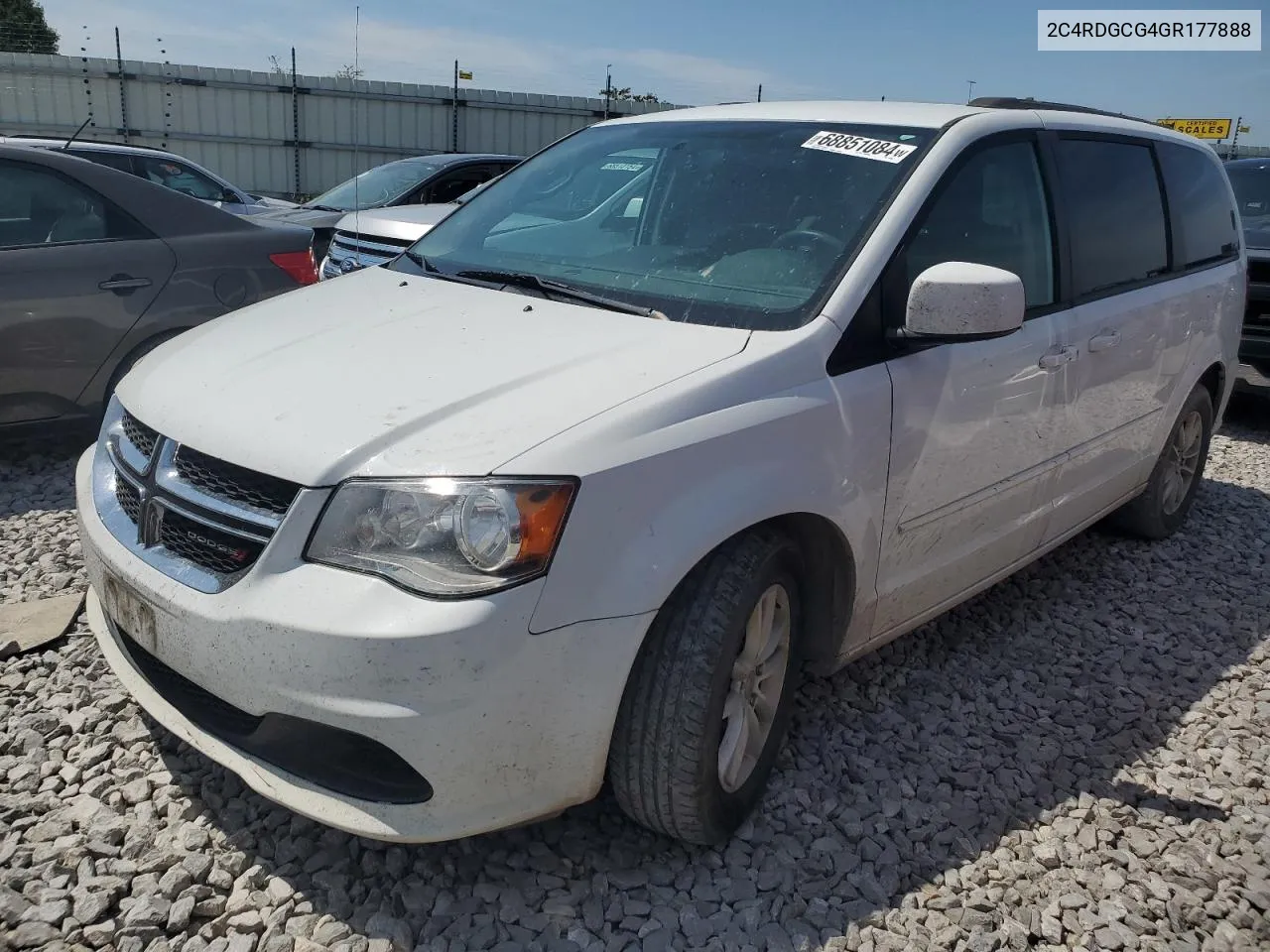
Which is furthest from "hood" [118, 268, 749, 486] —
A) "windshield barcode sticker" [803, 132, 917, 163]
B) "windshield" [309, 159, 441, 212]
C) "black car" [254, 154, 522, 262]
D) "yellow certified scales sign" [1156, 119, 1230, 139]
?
"yellow certified scales sign" [1156, 119, 1230, 139]

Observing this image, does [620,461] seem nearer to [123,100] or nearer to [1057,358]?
[1057,358]

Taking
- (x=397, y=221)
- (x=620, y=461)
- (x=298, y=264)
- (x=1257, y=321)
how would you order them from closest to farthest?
(x=620, y=461), (x=298, y=264), (x=397, y=221), (x=1257, y=321)

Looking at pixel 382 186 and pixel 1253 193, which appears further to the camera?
pixel 382 186

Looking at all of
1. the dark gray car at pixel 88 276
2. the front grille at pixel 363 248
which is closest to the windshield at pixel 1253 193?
the front grille at pixel 363 248

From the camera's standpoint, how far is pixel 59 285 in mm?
4824

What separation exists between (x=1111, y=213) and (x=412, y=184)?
6.70 meters

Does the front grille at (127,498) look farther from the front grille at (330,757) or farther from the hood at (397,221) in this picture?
the hood at (397,221)

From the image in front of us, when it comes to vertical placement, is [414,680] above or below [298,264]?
below

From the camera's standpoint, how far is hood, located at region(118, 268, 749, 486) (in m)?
2.16

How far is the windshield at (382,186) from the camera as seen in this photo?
9.09 metres

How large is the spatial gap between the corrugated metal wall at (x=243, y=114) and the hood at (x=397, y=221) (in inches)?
413

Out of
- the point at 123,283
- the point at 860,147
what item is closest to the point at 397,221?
the point at 123,283

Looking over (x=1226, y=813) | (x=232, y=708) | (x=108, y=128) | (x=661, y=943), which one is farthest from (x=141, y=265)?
(x=108, y=128)

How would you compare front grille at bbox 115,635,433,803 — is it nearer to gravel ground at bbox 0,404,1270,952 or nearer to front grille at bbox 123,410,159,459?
gravel ground at bbox 0,404,1270,952
